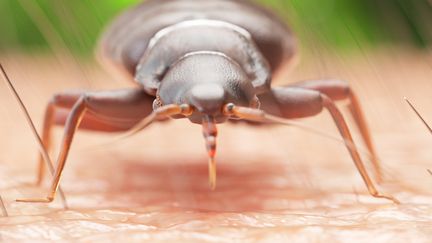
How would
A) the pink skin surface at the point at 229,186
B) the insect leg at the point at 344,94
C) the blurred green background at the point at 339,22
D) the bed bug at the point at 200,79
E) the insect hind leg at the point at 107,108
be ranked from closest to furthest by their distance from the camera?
the pink skin surface at the point at 229,186
the bed bug at the point at 200,79
the insect hind leg at the point at 107,108
the insect leg at the point at 344,94
the blurred green background at the point at 339,22

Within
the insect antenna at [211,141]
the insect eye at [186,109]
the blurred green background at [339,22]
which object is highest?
the insect eye at [186,109]

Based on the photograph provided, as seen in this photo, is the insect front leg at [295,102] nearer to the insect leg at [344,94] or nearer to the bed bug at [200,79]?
the bed bug at [200,79]

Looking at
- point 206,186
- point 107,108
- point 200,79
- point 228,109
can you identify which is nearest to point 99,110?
point 107,108

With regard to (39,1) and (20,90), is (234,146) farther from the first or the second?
A: (39,1)

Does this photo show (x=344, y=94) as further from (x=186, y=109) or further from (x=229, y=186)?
(x=186, y=109)

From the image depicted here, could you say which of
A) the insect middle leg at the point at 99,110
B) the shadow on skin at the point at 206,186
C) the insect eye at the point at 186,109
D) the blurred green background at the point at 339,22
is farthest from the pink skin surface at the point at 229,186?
the blurred green background at the point at 339,22

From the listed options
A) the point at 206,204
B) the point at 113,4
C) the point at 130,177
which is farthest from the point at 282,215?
the point at 113,4

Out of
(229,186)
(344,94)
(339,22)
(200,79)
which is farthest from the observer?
(339,22)
